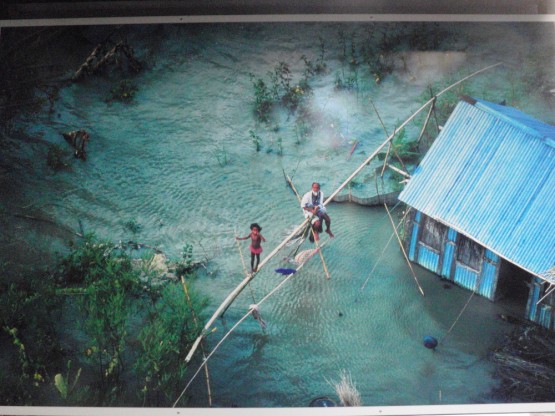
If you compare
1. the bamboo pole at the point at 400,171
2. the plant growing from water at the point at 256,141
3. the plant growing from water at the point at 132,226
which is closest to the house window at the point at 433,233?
the bamboo pole at the point at 400,171

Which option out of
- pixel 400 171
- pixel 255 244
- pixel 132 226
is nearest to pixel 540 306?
pixel 400 171

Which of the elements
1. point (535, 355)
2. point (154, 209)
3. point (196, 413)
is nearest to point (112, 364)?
point (196, 413)

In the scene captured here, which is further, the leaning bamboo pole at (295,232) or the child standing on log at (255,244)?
the child standing on log at (255,244)

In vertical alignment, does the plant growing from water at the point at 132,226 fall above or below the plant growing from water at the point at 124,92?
below

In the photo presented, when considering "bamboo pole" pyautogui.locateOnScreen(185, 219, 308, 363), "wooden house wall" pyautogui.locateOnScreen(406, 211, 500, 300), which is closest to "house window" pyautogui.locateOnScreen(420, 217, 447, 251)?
"wooden house wall" pyautogui.locateOnScreen(406, 211, 500, 300)

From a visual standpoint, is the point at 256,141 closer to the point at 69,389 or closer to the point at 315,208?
the point at 315,208

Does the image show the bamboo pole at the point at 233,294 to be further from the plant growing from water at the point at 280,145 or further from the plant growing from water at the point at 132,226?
the plant growing from water at the point at 132,226

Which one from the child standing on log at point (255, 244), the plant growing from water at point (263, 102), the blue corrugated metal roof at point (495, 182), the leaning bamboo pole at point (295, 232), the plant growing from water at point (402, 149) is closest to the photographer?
the blue corrugated metal roof at point (495, 182)

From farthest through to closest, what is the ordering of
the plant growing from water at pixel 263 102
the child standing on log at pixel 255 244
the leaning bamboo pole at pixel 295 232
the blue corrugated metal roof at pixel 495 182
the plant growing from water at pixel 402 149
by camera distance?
the plant growing from water at pixel 263 102 → the plant growing from water at pixel 402 149 → the child standing on log at pixel 255 244 → the leaning bamboo pole at pixel 295 232 → the blue corrugated metal roof at pixel 495 182
